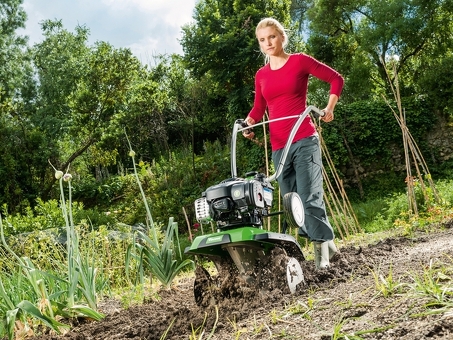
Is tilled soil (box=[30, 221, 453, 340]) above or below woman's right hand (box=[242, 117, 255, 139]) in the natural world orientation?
below

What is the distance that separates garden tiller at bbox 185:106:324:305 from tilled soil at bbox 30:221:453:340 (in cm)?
9

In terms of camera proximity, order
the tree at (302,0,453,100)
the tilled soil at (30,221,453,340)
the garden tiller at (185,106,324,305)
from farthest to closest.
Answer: the tree at (302,0,453,100), the garden tiller at (185,106,324,305), the tilled soil at (30,221,453,340)

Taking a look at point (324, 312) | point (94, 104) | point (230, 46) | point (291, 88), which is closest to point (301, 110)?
point (291, 88)

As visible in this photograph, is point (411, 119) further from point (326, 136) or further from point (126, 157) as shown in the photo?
point (126, 157)

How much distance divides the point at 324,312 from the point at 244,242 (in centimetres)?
60

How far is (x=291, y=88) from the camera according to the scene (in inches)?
141

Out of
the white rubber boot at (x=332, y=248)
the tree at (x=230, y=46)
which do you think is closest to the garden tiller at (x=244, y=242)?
the white rubber boot at (x=332, y=248)

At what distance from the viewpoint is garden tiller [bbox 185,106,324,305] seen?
2.73 m

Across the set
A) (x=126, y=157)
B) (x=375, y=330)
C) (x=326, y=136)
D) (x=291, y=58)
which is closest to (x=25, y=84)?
(x=126, y=157)

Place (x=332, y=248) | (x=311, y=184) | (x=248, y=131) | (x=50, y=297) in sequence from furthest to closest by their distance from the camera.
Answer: (x=332, y=248) → (x=248, y=131) → (x=311, y=184) → (x=50, y=297)

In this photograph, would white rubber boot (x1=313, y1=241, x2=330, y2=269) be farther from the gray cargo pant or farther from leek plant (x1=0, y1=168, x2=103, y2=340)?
leek plant (x1=0, y1=168, x2=103, y2=340)

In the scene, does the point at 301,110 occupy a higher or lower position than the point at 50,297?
higher

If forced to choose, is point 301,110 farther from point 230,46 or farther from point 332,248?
point 230,46

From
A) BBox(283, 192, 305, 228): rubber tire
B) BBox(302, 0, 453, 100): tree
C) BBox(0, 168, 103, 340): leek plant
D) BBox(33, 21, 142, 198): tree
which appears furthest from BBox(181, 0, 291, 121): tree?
BBox(283, 192, 305, 228): rubber tire
